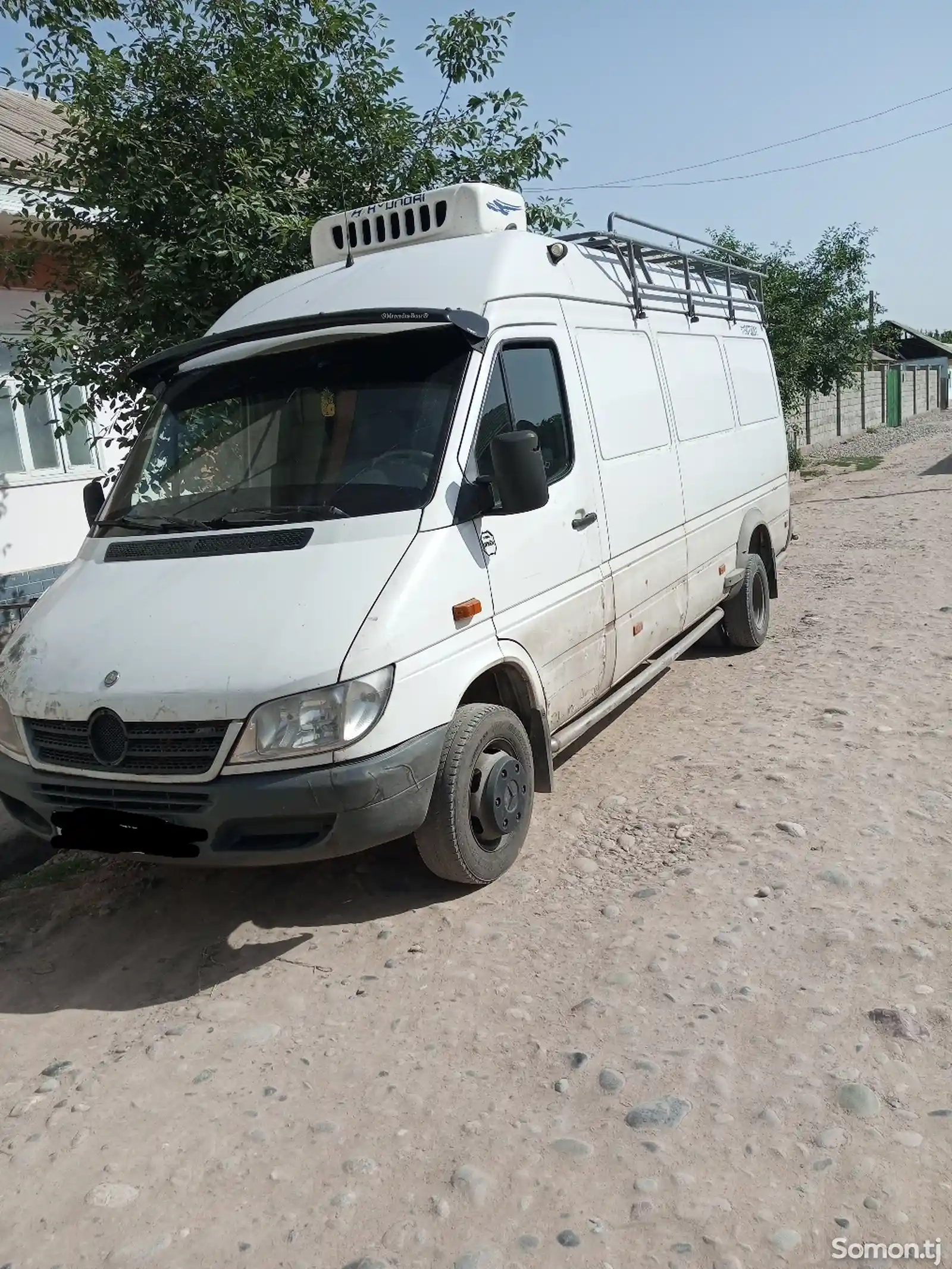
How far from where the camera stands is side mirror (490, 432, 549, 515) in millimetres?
3977

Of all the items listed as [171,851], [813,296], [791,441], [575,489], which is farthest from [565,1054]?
[791,441]

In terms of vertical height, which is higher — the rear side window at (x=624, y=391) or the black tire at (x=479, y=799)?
the rear side window at (x=624, y=391)

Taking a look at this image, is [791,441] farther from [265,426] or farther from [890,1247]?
[890,1247]

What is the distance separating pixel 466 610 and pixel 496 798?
0.73 meters

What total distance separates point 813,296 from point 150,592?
750 inches

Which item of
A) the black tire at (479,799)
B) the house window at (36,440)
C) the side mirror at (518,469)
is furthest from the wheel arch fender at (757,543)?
the house window at (36,440)

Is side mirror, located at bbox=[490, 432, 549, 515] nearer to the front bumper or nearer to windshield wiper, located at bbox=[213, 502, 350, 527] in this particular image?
windshield wiper, located at bbox=[213, 502, 350, 527]

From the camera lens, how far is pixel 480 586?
4098 mm

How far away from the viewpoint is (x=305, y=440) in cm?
435

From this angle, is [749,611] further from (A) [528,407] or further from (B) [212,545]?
(B) [212,545]

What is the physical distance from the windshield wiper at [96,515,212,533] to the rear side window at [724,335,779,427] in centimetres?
465

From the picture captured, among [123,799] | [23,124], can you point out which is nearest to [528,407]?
[123,799]

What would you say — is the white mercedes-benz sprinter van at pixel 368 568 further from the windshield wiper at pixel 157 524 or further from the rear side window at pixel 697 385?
the rear side window at pixel 697 385

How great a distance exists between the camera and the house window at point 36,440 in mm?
10117
